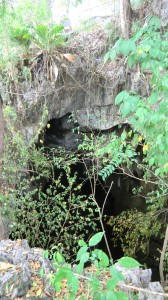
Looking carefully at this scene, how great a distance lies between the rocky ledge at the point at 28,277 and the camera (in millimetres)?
2340

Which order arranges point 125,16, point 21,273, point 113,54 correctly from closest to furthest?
point 113,54 < point 21,273 < point 125,16

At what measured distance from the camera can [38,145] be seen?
6285 mm

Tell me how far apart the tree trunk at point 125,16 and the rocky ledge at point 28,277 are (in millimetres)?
3904

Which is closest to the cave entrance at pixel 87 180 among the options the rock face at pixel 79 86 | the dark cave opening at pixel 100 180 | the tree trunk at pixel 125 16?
the dark cave opening at pixel 100 180

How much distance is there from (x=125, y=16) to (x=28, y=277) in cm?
448

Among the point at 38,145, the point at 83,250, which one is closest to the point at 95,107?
the point at 38,145

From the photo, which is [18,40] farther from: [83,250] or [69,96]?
[83,250]

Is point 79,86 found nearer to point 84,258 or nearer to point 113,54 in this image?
point 113,54

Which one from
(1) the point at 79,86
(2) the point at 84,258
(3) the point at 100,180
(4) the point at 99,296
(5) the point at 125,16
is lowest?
(3) the point at 100,180

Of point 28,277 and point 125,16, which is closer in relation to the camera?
point 28,277

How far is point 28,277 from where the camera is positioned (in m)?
2.45

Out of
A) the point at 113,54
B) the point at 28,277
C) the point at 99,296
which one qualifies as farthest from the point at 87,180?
the point at 99,296

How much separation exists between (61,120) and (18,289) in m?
4.37

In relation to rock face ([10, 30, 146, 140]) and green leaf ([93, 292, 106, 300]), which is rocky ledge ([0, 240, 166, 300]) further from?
→ rock face ([10, 30, 146, 140])
